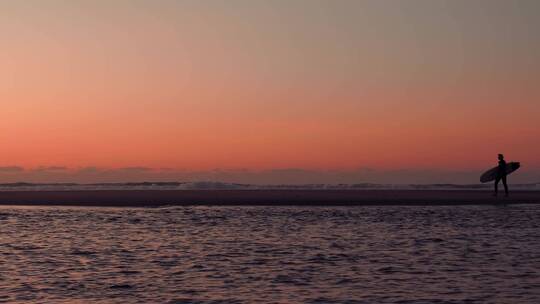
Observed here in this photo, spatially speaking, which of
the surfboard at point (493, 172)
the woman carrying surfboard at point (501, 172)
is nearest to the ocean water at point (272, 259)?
the woman carrying surfboard at point (501, 172)

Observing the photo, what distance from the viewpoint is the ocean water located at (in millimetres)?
12508

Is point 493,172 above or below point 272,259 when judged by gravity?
above

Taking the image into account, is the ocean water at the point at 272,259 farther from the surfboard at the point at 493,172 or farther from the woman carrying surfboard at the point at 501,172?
the surfboard at the point at 493,172

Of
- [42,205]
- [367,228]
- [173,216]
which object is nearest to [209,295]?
[367,228]

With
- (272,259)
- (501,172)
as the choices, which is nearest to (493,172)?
(501,172)

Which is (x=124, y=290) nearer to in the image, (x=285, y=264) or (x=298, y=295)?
(x=298, y=295)

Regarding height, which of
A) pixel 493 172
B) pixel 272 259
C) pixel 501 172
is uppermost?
pixel 493 172

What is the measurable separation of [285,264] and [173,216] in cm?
1517

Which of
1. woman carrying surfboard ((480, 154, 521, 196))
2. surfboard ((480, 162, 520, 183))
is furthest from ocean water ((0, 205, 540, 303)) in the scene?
surfboard ((480, 162, 520, 183))

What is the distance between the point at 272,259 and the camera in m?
16.7

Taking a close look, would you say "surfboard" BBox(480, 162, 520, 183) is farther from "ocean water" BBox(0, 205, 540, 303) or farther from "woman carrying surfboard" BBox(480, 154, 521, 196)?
"ocean water" BBox(0, 205, 540, 303)

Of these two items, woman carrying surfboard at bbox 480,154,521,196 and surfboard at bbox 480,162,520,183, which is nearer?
woman carrying surfboard at bbox 480,154,521,196

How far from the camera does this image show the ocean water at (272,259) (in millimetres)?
12508

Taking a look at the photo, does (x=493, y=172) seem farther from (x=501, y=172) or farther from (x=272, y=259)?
(x=272, y=259)
